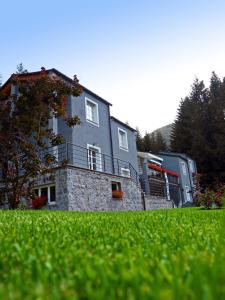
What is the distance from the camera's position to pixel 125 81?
12.5 meters

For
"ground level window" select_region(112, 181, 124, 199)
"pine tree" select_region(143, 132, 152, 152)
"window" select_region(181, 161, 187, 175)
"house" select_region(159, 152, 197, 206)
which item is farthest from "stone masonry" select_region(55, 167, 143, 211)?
"pine tree" select_region(143, 132, 152, 152)

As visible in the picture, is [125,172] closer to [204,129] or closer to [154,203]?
[154,203]

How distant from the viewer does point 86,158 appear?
1958 centimetres

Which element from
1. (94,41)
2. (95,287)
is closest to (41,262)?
(95,287)

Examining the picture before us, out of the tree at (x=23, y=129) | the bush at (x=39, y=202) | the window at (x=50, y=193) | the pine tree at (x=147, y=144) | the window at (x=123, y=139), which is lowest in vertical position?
the bush at (x=39, y=202)

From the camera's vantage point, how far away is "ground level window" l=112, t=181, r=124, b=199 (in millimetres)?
18141

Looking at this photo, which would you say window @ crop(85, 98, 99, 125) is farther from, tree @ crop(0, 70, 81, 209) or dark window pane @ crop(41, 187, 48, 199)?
tree @ crop(0, 70, 81, 209)

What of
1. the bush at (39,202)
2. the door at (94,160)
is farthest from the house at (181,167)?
the bush at (39,202)

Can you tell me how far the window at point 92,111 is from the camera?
21672 mm

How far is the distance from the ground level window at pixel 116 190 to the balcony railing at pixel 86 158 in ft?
4.67

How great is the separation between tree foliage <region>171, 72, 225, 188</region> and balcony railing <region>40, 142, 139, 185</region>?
67.9ft

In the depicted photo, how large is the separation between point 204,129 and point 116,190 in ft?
107

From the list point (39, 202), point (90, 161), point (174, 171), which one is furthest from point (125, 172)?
point (174, 171)

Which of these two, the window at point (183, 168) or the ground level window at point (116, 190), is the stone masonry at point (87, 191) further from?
the window at point (183, 168)
